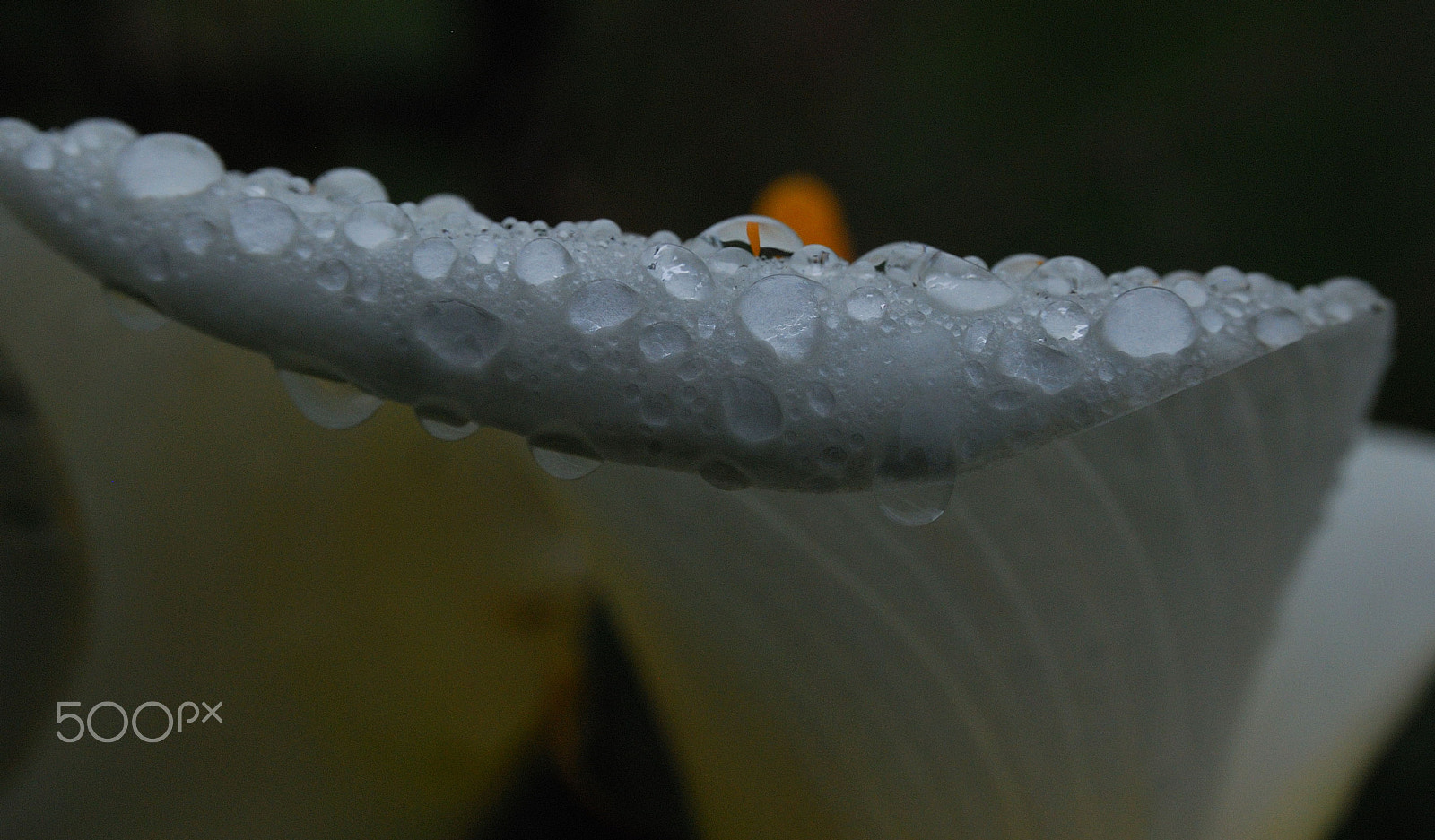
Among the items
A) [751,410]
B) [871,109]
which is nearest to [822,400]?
[751,410]

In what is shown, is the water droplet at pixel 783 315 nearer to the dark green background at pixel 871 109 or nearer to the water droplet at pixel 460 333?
the water droplet at pixel 460 333

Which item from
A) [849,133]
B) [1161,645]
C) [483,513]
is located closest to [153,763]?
[483,513]

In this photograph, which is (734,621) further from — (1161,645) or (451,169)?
(451,169)

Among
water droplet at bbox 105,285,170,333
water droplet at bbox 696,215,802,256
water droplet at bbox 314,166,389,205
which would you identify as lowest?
water droplet at bbox 105,285,170,333

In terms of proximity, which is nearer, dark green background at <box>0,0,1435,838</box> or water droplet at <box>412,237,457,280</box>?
water droplet at <box>412,237,457,280</box>

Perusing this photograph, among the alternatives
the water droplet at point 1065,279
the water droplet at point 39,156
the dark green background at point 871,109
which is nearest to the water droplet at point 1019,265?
the water droplet at point 1065,279

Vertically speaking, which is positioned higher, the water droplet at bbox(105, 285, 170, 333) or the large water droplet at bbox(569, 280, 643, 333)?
the large water droplet at bbox(569, 280, 643, 333)

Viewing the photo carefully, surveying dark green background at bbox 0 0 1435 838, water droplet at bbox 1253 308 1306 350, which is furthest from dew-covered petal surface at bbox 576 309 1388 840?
dark green background at bbox 0 0 1435 838

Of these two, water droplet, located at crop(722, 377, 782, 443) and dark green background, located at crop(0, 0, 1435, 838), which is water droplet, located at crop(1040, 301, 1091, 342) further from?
dark green background, located at crop(0, 0, 1435, 838)
